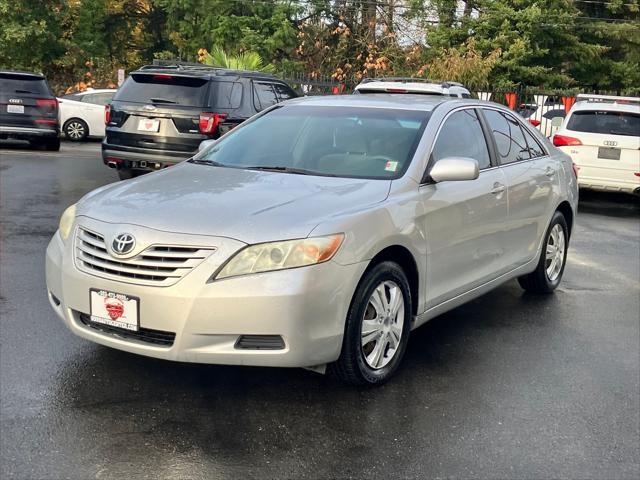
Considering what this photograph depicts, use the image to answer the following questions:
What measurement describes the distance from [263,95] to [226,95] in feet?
3.69

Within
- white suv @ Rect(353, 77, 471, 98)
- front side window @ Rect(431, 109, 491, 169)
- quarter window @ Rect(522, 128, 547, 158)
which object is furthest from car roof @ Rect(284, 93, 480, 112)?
white suv @ Rect(353, 77, 471, 98)

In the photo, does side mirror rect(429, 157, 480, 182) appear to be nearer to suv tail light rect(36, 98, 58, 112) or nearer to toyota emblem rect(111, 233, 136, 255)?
toyota emblem rect(111, 233, 136, 255)

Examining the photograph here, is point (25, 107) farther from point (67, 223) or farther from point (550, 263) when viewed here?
point (67, 223)

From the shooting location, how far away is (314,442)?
385 centimetres

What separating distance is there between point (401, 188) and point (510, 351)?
1.44 metres

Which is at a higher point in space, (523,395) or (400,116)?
(400,116)

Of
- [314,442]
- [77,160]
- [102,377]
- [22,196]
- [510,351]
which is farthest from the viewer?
[77,160]

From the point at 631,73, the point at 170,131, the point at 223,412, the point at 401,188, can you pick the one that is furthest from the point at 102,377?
the point at 631,73

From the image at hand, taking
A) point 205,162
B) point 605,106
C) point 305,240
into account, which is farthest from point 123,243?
point 605,106

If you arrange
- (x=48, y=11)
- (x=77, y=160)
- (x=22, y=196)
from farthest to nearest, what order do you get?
(x=48, y=11) < (x=77, y=160) < (x=22, y=196)

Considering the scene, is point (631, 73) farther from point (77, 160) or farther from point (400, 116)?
point (400, 116)

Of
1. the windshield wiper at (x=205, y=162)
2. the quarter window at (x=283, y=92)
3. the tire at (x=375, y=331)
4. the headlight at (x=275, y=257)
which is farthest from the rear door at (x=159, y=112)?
the headlight at (x=275, y=257)

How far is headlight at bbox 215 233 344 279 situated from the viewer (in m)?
3.98

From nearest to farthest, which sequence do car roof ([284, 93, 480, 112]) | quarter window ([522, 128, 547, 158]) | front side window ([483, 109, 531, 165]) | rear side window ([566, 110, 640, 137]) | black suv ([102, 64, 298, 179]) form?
car roof ([284, 93, 480, 112]), front side window ([483, 109, 531, 165]), quarter window ([522, 128, 547, 158]), black suv ([102, 64, 298, 179]), rear side window ([566, 110, 640, 137])
